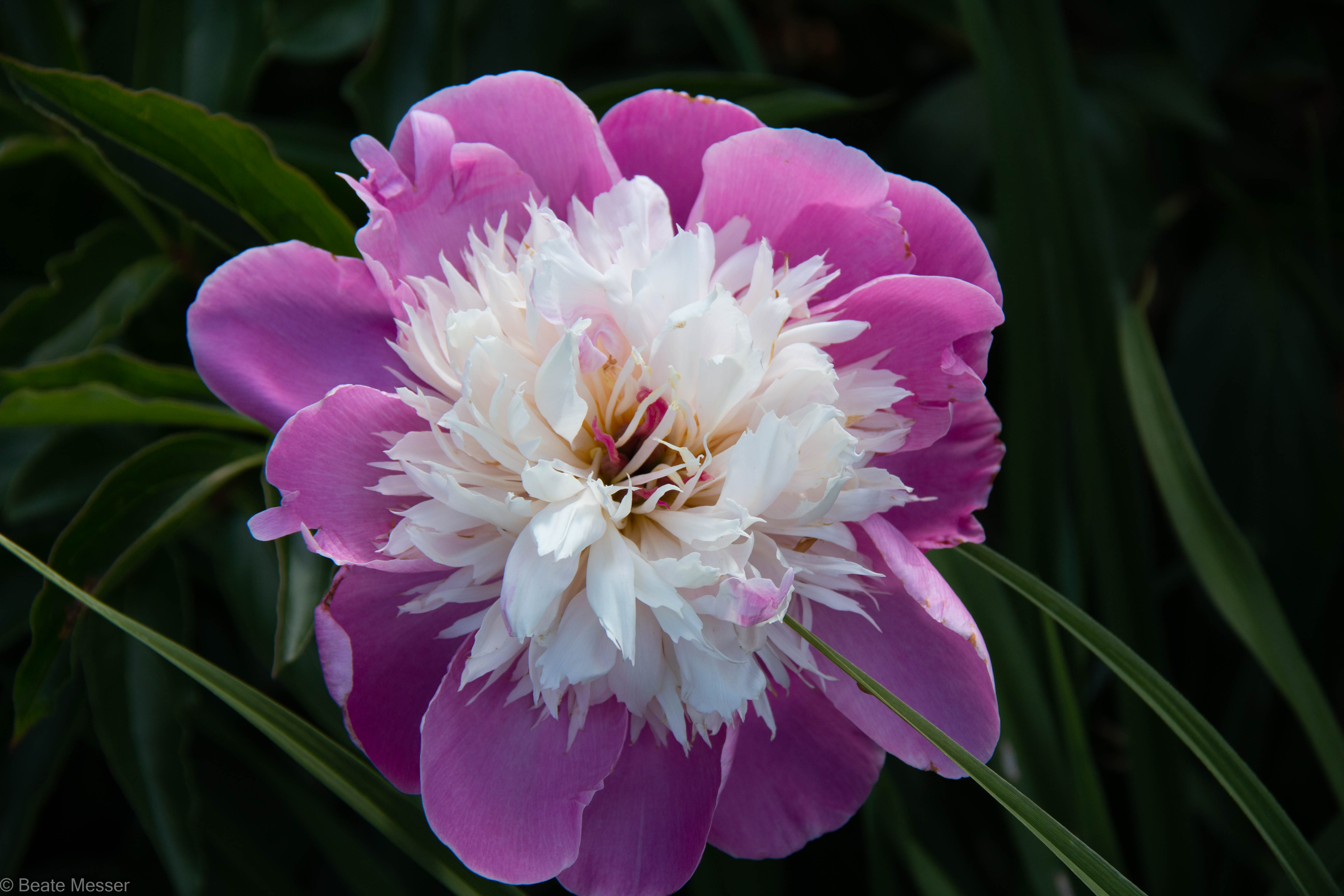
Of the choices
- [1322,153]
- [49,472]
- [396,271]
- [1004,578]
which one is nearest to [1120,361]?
[1004,578]

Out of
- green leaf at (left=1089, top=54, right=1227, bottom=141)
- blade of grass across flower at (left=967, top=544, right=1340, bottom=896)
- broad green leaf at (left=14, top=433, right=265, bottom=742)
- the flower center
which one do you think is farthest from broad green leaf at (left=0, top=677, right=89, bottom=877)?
green leaf at (left=1089, top=54, right=1227, bottom=141)

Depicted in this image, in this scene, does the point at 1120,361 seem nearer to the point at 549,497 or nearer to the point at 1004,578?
the point at 1004,578

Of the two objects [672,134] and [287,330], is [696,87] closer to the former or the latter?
[672,134]

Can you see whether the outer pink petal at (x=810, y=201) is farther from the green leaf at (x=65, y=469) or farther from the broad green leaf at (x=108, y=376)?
the green leaf at (x=65, y=469)

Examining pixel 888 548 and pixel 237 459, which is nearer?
pixel 888 548

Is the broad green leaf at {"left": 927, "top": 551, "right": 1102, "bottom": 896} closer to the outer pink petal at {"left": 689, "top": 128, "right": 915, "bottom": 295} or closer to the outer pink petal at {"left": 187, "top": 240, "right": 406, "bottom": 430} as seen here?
the outer pink petal at {"left": 689, "top": 128, "right": 915, "bottom": 295}

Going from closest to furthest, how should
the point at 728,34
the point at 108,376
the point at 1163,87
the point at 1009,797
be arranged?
1. the point at 1009,797
2. the point at 108,376
3. the point at 728,34
4. the point at 1163,87

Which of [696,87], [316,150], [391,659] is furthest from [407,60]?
[391,659]
